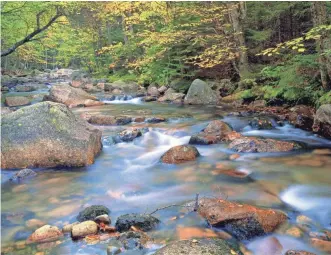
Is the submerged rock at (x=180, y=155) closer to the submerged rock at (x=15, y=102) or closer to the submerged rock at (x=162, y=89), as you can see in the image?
the submerged rock at (x=162, y=89)

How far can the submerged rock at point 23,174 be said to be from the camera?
Result: 19.2ft

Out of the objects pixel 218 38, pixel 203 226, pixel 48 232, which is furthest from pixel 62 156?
pixel 218 38

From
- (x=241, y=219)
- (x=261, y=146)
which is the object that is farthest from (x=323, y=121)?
(x=241, y=219)

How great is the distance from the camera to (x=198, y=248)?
3.18 meters

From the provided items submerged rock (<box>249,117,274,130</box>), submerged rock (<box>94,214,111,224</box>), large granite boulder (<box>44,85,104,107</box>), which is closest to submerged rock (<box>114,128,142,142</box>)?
submerged rock (<box>249,117,274,130</box>)

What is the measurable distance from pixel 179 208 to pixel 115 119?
583 cm

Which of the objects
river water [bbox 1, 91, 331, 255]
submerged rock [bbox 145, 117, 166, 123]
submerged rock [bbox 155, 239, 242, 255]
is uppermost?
submerged rock [bbox 145, 117, 166, 123]

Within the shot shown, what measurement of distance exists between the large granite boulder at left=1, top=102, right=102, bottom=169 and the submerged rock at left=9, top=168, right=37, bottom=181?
309 millimetres

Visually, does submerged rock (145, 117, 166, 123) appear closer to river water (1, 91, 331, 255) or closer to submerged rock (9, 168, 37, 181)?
river water (1, 91, 331, 255)

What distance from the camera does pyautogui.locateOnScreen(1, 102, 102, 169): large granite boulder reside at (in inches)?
245

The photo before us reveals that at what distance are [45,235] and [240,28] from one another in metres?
11.1

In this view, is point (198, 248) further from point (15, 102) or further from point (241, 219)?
point (15, 102)

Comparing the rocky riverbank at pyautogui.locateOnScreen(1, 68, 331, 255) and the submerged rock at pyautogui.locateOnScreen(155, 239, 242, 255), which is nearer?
the submerged rock at pyautogui.locateOnScreen(155, 239, 242, 255)

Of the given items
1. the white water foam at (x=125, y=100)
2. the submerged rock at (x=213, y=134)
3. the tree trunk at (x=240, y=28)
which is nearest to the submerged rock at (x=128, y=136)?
the submerged rock at (x=213, y=134)
